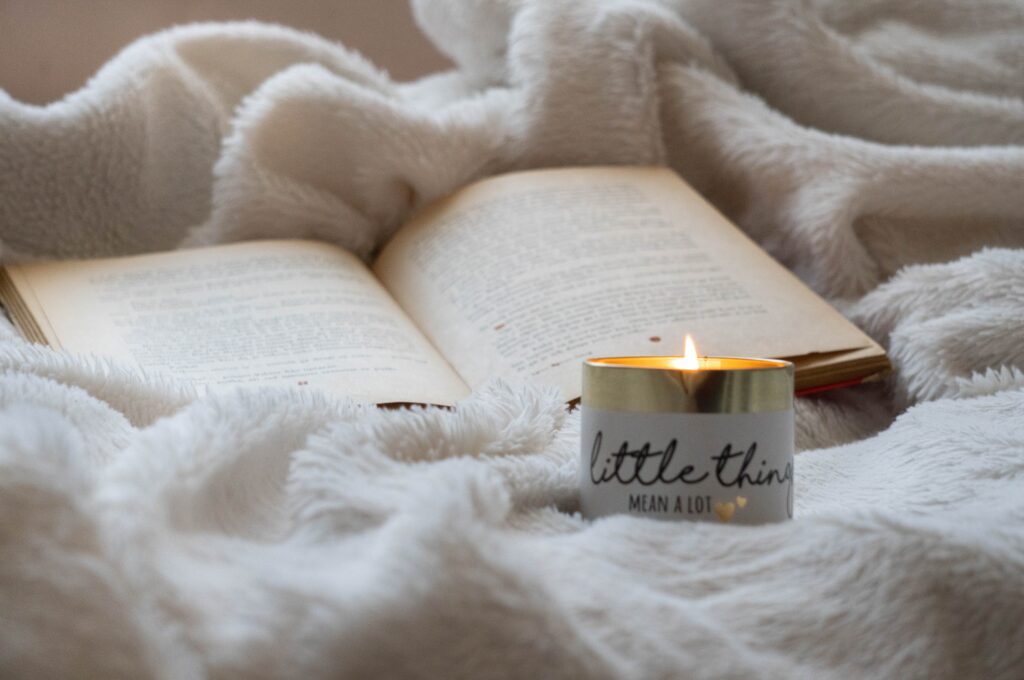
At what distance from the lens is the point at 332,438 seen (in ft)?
1.54

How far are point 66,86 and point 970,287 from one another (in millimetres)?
1025

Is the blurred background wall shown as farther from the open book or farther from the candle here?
the candle

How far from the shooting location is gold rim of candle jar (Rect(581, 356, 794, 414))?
1.55 feet

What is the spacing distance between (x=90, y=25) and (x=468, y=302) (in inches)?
28.2

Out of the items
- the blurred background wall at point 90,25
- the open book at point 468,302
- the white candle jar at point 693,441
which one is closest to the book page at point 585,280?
the open book at point 468,302

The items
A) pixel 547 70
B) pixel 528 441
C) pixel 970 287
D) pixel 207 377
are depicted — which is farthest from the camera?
pixel 547 70

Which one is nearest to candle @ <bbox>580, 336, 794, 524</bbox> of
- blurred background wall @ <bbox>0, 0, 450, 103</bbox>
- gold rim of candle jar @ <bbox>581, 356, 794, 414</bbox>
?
gold rim of candle jar @ <bbox>581, 356, 794, 414</bbox>

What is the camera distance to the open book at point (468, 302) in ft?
2.51

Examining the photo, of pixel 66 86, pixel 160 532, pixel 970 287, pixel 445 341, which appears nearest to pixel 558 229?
pixel 445 341

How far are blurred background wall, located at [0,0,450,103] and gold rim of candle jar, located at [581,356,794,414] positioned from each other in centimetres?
103

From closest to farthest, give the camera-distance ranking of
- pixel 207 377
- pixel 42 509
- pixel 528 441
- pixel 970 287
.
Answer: pixel 42 509, pixel 528 441, pixel 207 377, pixel 970 287

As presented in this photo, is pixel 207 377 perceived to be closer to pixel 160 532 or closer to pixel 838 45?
pixel 160 532

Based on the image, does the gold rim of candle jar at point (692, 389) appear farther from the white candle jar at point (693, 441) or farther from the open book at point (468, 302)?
the open book at point (468, 302)

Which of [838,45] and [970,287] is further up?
[838,45]
